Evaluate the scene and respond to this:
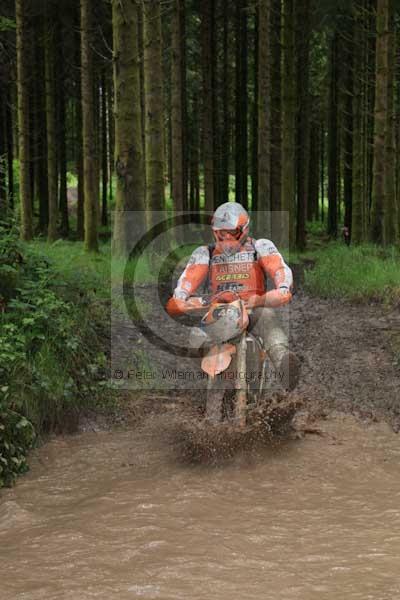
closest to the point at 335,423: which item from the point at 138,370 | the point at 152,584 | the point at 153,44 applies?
the point at 138,370

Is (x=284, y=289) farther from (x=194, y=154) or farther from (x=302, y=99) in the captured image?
(x=194, y=154)

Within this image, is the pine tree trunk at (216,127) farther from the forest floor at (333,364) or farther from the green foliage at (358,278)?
the forest floor at (333,364)

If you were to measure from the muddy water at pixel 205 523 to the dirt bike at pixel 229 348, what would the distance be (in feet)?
1.53

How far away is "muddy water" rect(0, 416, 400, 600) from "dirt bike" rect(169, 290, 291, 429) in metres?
0.47

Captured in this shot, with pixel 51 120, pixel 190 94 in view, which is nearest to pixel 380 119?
pixel 51 120

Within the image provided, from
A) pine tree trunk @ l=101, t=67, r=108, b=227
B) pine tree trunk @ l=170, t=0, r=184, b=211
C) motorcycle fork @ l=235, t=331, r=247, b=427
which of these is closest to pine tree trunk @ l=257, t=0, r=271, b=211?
pine tree trunk @ l=170, t=0, r=184, b=211

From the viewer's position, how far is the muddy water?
3439 mm

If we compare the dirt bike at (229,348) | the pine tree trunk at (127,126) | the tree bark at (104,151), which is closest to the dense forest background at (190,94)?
the pine tree trunk at (127,126)

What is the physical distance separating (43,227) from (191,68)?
30.8ft

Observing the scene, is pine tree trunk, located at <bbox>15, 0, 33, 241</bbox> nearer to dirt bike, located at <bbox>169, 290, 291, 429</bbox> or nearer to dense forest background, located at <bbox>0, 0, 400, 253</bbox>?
dense forest background, located at <bbox>0, 0, 400, 253</bbox>

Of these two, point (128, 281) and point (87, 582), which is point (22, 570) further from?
point (128, 281)

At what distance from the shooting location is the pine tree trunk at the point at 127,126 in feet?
36.4

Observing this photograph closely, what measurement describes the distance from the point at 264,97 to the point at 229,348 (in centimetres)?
1348

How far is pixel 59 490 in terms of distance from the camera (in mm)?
5020
